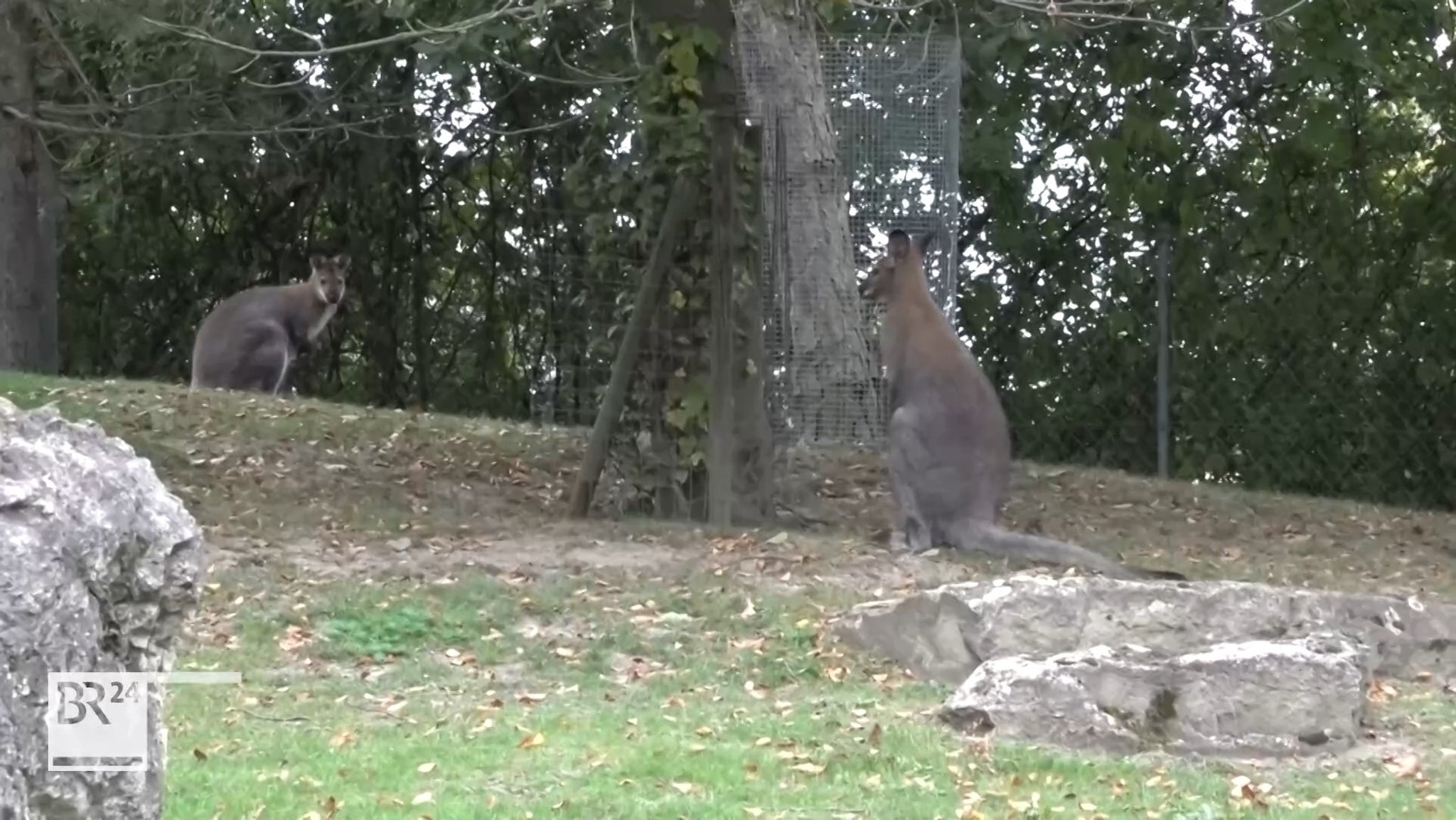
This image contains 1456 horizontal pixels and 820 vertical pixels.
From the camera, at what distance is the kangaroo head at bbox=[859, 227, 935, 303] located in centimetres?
1079

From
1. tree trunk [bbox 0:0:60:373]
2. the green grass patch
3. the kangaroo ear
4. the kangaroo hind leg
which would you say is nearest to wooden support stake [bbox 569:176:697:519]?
the kangaroo ear

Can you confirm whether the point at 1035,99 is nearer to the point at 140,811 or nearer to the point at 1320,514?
the point at 1320,514

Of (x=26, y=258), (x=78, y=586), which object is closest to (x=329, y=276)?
(x=26, y=258)

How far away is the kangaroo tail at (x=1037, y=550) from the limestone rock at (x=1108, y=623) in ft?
2.45

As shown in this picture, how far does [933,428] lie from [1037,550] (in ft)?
3.31

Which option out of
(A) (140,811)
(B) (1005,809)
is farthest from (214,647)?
(A) (140,811)

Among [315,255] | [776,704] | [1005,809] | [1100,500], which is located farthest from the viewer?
[315,255]

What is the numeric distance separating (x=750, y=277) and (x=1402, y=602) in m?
3.84

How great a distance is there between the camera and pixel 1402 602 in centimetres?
845

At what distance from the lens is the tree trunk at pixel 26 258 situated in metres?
15.7

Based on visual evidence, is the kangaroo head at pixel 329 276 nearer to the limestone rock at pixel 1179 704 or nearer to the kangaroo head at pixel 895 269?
the kangaroo head at pixel 895 269

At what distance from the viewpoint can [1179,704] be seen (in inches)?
265

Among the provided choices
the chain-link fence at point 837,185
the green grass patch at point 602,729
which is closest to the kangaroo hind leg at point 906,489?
the chain-link fence at point 837,185

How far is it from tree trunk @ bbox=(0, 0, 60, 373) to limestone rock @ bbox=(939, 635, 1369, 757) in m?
11.2
